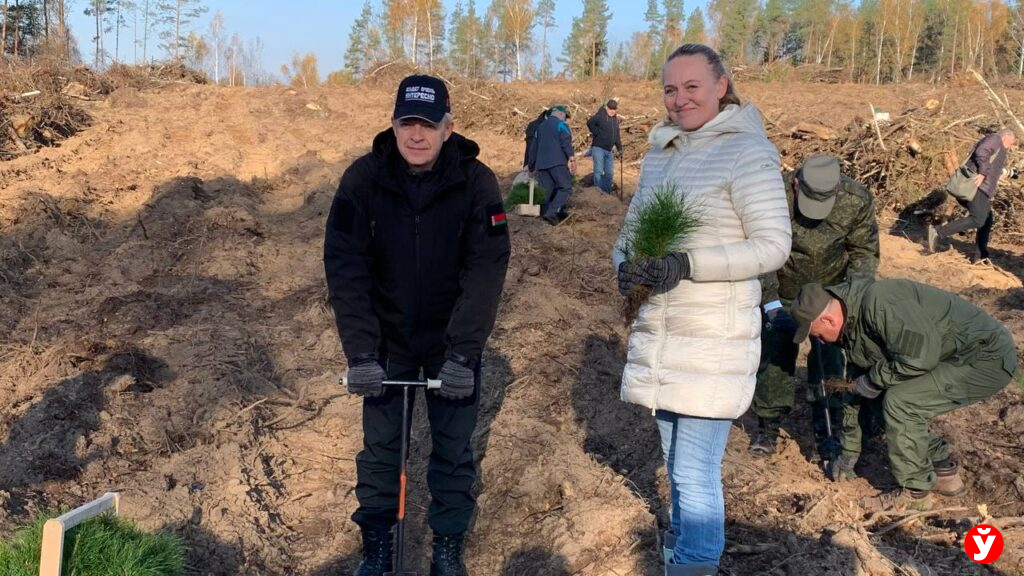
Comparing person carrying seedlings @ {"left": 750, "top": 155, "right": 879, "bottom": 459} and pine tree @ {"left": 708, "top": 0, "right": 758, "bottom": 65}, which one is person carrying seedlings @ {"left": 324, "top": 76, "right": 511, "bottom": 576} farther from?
pine tree @ {"left": 708, "top": 0, "right": 758, "bottom": 65}

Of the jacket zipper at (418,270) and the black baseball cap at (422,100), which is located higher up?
the black baseball cap at (422,100)

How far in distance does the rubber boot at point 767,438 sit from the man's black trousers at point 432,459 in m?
2.39

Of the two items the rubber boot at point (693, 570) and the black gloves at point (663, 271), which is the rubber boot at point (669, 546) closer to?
the rubber boot at point (693, 570)

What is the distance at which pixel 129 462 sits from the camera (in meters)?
4.15

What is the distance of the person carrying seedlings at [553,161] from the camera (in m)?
10.7

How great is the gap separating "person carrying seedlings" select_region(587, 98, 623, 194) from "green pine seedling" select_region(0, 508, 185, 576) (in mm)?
10948

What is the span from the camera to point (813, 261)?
448cm

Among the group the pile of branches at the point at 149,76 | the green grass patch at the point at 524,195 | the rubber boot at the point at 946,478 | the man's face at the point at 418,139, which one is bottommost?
the rubber boot at the point at 946,478

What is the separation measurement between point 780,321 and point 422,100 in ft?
8.91

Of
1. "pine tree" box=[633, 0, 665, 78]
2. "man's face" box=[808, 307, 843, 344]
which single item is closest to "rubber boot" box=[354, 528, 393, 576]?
"man's face" box=[808, 307, 843, 344]

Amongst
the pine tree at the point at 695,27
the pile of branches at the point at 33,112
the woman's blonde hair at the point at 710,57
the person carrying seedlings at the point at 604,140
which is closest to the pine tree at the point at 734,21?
the pine tree at the point at 695,27

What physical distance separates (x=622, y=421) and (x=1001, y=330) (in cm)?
227

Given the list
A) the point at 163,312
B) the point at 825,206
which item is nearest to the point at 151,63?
the point at 163,312

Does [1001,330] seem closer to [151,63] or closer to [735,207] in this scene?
[735,207]
